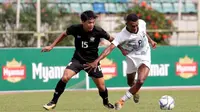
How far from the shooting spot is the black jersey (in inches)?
559

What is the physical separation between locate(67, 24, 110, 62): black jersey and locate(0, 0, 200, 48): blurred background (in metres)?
19.8

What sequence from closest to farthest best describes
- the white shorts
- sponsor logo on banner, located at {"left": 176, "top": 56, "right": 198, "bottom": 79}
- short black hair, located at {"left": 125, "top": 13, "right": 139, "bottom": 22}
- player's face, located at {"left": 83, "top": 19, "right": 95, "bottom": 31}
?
player's face, located at {"left": 83, "top": 19, "right": 95, "bottom": 31}, short black hair, located at {"left": 125, "top": 13, "right": 139, "bottom": 22}, the white shorts, sponsor logo on banner, located at {"left": 176, "top": 56, "right": 198, "bottom": 79}

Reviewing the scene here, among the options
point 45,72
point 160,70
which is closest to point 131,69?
point 45,72

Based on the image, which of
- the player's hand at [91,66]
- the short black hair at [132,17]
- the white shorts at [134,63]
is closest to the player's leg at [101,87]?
the player's hand at [91,66]

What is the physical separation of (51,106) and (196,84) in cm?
1358

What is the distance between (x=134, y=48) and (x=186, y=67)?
466 inches

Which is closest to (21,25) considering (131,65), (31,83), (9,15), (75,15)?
(9,15)

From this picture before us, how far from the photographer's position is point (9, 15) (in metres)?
37.2

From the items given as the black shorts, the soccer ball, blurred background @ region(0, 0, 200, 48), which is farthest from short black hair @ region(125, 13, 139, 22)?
blurred background @ region(0, 0, 200, 48)

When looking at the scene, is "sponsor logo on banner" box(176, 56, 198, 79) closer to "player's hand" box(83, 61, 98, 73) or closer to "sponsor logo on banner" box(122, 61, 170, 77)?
"sponsor logo on banner" box(122, 61, 170, 77)

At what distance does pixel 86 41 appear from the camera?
1424 cm

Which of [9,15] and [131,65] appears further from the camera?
[9,15]

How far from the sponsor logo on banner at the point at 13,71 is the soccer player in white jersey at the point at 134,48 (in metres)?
10.1

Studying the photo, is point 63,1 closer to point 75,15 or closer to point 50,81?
point 75,15
